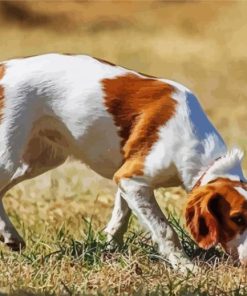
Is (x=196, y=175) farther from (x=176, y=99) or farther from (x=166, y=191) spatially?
(x=166, y=191)

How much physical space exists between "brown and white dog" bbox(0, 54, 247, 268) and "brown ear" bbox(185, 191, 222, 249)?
0.08 metres

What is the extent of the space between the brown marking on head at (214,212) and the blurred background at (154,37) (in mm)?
7649

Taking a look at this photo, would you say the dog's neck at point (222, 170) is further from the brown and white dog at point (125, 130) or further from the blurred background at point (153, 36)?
the blurred background at point (153, 36)

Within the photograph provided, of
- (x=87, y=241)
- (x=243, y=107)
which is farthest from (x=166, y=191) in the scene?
(x=243, y=107)

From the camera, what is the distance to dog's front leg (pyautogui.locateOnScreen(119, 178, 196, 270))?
7676 mm

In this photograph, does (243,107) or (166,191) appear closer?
(166,191)

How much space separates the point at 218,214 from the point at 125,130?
30.4 inches

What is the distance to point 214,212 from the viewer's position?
735 centimetres

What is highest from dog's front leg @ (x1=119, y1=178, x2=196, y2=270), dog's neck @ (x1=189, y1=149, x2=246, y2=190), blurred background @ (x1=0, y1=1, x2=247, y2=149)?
dog's neck @ (x1=189, y1=149, x2=246, y2=190)

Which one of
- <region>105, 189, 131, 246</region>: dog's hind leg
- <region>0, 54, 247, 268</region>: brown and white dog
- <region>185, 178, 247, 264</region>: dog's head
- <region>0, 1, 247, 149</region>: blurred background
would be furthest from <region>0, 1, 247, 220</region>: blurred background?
<region>185, 178, 247, 264</region>: dog's head

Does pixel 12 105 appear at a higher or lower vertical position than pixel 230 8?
higher

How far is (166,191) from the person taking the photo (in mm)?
10820

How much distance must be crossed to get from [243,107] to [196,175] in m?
8.08

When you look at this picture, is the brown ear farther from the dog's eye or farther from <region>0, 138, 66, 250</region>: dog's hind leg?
<region>0, 138, 66, 250</region>: dog's hind leg
